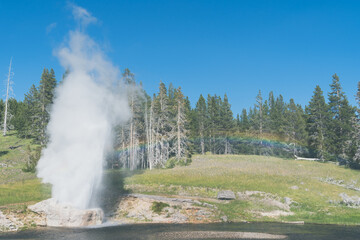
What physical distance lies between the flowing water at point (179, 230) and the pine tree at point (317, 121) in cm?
4525

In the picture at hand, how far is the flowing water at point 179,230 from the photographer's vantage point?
20562mm

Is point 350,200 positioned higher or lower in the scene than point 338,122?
lower

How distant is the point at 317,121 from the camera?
2724 inches

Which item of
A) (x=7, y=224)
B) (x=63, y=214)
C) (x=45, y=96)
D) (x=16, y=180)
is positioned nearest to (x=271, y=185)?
(x=63, y=214)

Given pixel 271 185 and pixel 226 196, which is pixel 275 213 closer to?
pixel 226 196

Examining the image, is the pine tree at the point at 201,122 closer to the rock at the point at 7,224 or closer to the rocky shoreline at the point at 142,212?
the rocky shoreline at the point at 142,212

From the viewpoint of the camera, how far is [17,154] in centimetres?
5681

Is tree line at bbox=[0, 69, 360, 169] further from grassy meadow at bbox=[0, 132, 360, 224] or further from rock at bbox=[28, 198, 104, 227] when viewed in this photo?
rock at bbox=[28, 198, 104, 227]

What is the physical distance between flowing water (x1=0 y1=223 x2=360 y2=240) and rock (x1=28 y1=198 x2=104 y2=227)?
155 cm

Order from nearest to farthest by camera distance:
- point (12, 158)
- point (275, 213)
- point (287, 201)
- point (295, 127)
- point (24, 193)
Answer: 1. point (275, 213)
2. point (24, 193)
3. point (287, 201)
4. point (12, 158)
5. point (295, 127)

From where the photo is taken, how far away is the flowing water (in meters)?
20.6

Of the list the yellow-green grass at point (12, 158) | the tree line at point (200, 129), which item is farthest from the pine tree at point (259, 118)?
the yellow-green grass at point (12, 158)

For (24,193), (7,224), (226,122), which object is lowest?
(7,224)

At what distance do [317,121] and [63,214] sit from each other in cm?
6388
